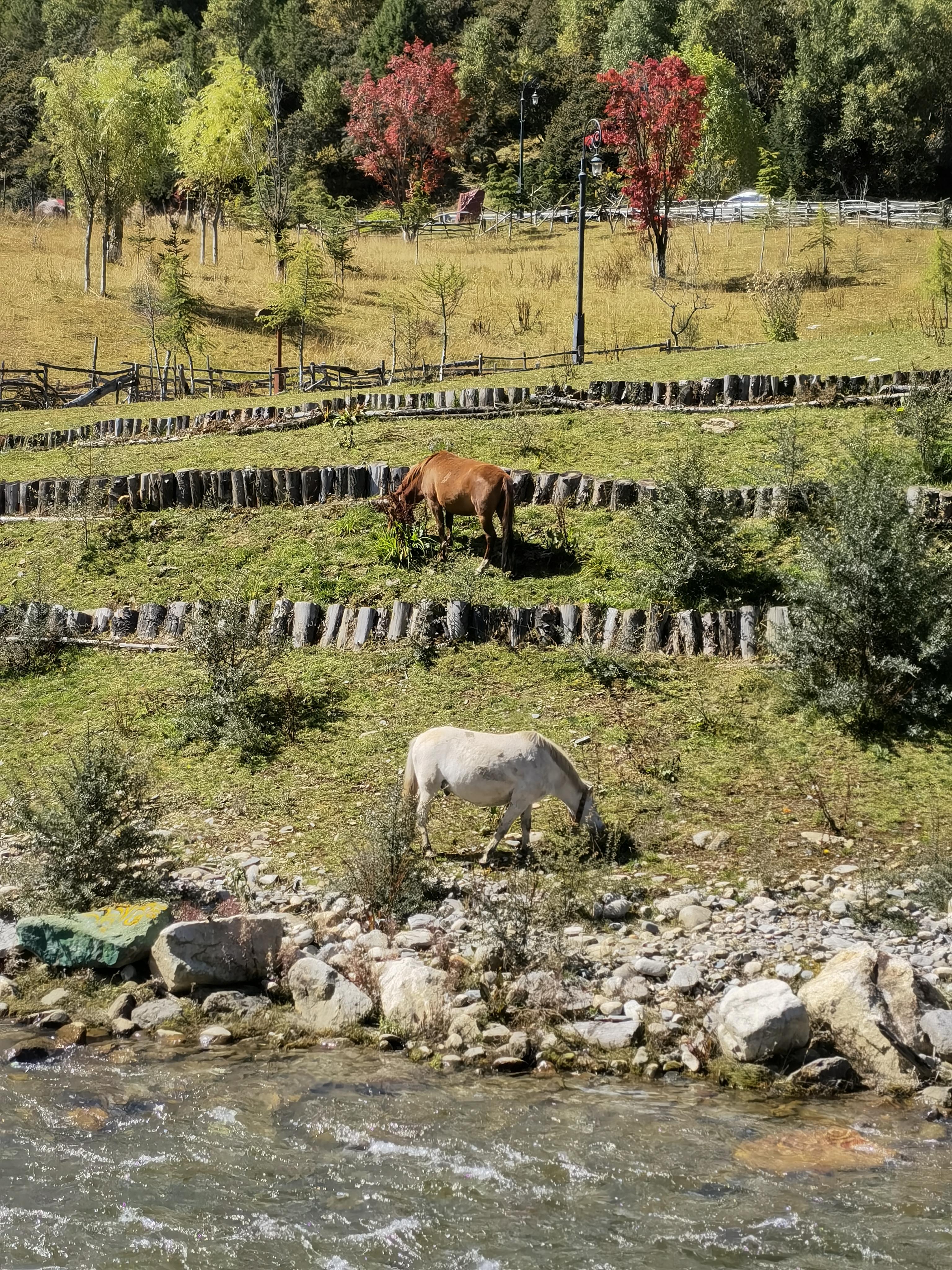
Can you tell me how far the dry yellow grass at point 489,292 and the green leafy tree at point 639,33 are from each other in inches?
872

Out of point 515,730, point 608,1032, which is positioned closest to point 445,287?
point 515,730

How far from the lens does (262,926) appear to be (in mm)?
9047

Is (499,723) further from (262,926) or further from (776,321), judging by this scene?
(776,321)

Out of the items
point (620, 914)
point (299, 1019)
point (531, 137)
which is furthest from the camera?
point (531, 137)

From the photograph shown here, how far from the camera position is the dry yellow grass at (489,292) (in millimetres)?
44094

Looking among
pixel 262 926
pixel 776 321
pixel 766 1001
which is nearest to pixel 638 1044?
pixel 766 1001

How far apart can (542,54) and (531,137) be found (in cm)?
771

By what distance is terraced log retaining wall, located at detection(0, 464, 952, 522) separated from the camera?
1630cm

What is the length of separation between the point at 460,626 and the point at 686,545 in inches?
114

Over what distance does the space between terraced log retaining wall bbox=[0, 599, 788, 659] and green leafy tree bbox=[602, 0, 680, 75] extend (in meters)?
73.2

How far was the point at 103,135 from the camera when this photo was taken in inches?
2151

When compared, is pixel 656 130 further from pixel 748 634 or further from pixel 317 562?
pixel 748 634

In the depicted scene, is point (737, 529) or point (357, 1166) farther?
point (737, 529)

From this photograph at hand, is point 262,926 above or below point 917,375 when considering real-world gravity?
below
